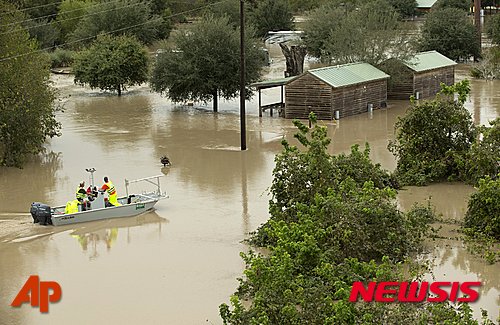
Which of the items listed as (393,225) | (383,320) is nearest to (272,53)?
(393,225)

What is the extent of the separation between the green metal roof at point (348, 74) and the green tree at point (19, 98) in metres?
11.4

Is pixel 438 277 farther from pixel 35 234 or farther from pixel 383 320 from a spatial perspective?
pixel 35 234

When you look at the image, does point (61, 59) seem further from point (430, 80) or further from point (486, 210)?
point (486, 210)

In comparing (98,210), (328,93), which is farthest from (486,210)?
(328,93)

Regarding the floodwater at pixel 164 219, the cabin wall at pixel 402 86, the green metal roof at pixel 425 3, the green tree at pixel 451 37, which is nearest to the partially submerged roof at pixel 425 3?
the green metal roof at pixel 425 3

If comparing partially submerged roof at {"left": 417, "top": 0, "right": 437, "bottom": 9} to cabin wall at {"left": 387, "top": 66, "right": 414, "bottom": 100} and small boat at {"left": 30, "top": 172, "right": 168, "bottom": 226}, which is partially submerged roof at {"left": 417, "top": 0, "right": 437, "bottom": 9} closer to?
cabin wall at {"left": 387, "top": 66, "right": 414, "bottom": 100}

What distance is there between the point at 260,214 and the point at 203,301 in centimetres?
635

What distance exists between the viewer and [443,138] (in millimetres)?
25141

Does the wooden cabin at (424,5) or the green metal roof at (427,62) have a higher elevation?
the wooden cabin at (424,5)

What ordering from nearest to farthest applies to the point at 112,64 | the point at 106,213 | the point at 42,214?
the point at 42,214 < the point at 106,213 < the point at 112,64

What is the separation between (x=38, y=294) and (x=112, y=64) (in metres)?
29.0

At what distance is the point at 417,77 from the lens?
41969mm

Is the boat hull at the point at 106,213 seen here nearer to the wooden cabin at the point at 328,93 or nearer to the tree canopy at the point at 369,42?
the wooden cabin at the point at 328,93

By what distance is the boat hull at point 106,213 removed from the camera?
71.2 ft
